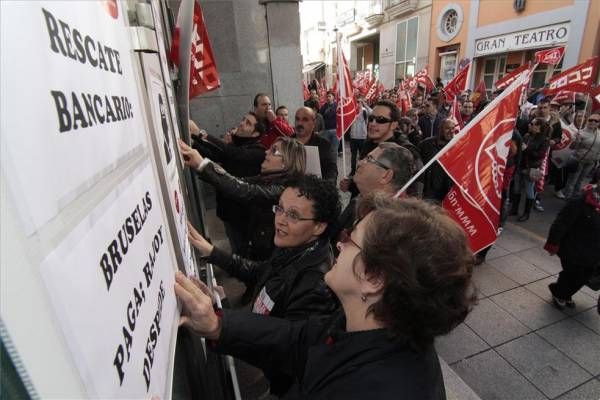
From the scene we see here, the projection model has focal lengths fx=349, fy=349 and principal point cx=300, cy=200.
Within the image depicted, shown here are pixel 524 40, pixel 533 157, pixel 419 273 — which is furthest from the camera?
pixel 524 40

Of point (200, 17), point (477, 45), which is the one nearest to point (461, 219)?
point (200, 17)

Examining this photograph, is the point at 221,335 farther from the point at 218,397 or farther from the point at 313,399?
the point at 218,397

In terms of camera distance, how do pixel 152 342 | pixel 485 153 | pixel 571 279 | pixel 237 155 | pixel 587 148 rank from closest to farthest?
pixel 152 342 < pixel 485 153 < pixel 237 155 < pixel 571 279 < pixel 587 148

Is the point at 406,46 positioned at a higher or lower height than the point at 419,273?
higher

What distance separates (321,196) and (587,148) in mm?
6228

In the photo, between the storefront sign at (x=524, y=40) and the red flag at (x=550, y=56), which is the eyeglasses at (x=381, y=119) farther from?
the storefront sign at (x=524, y=40)

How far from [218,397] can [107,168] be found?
1.61 meters

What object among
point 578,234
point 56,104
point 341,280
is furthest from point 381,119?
point 56,104

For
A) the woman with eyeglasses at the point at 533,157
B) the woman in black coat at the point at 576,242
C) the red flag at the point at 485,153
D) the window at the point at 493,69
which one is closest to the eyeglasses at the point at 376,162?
the red flag at the point at 485,153

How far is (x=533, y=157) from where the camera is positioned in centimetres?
568

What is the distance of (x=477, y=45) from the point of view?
54.1 ft

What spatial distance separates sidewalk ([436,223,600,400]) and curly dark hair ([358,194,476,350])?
2.13 meters

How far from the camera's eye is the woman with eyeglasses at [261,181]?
7.29 ft

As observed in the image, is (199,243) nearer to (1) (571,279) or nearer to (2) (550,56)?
(1) (571,279)
